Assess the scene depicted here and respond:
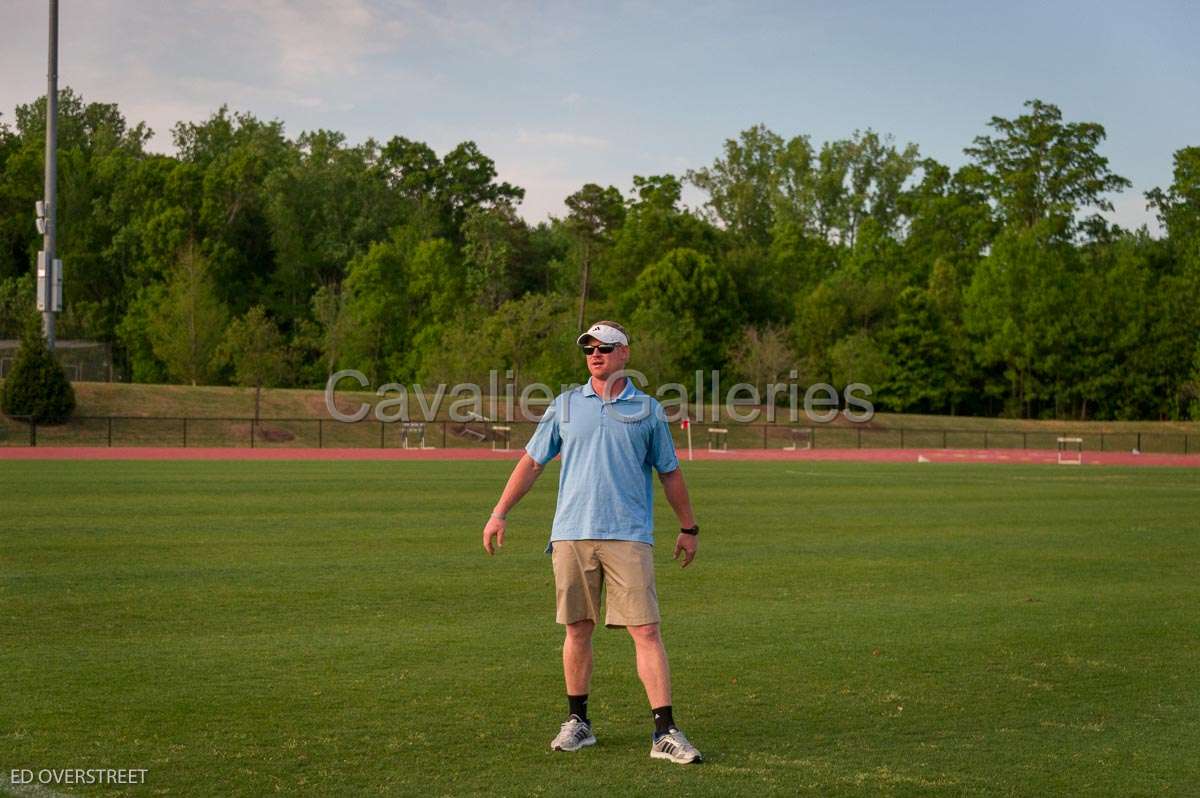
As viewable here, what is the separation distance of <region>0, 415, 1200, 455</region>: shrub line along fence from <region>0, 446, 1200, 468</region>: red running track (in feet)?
8.59

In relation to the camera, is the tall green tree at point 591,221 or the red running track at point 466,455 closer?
the red running track at point 466,455

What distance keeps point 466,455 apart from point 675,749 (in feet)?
125

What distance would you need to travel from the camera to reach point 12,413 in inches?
1818

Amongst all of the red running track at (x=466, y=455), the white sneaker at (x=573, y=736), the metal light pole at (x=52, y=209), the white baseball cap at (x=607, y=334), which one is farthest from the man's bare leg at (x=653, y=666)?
the metal light pole at (x=52, y=209)

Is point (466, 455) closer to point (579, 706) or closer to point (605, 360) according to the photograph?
point (579, 706)

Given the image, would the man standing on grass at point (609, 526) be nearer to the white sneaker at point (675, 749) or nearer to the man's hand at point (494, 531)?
the white sneaker at point (675, 749)

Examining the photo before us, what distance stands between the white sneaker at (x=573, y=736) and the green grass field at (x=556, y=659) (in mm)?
92

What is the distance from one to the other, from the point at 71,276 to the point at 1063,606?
290 feet

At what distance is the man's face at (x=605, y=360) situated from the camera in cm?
690

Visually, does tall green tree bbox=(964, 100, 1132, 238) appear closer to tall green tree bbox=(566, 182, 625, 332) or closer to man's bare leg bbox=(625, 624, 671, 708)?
tall green tree bbox=(566, 182, 625, 332)

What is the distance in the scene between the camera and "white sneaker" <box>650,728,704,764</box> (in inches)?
259

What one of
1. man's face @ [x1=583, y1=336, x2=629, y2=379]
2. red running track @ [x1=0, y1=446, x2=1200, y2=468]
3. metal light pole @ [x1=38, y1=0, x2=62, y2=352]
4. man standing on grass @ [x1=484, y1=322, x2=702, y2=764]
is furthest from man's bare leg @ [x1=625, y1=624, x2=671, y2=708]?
metal light pole @ [x1=38, y1=0, x2=62, y2=352]

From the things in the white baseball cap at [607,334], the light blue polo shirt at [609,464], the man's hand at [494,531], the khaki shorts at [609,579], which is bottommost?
the khaki shorts at [609,579]

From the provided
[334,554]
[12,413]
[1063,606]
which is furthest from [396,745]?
[12,413]
